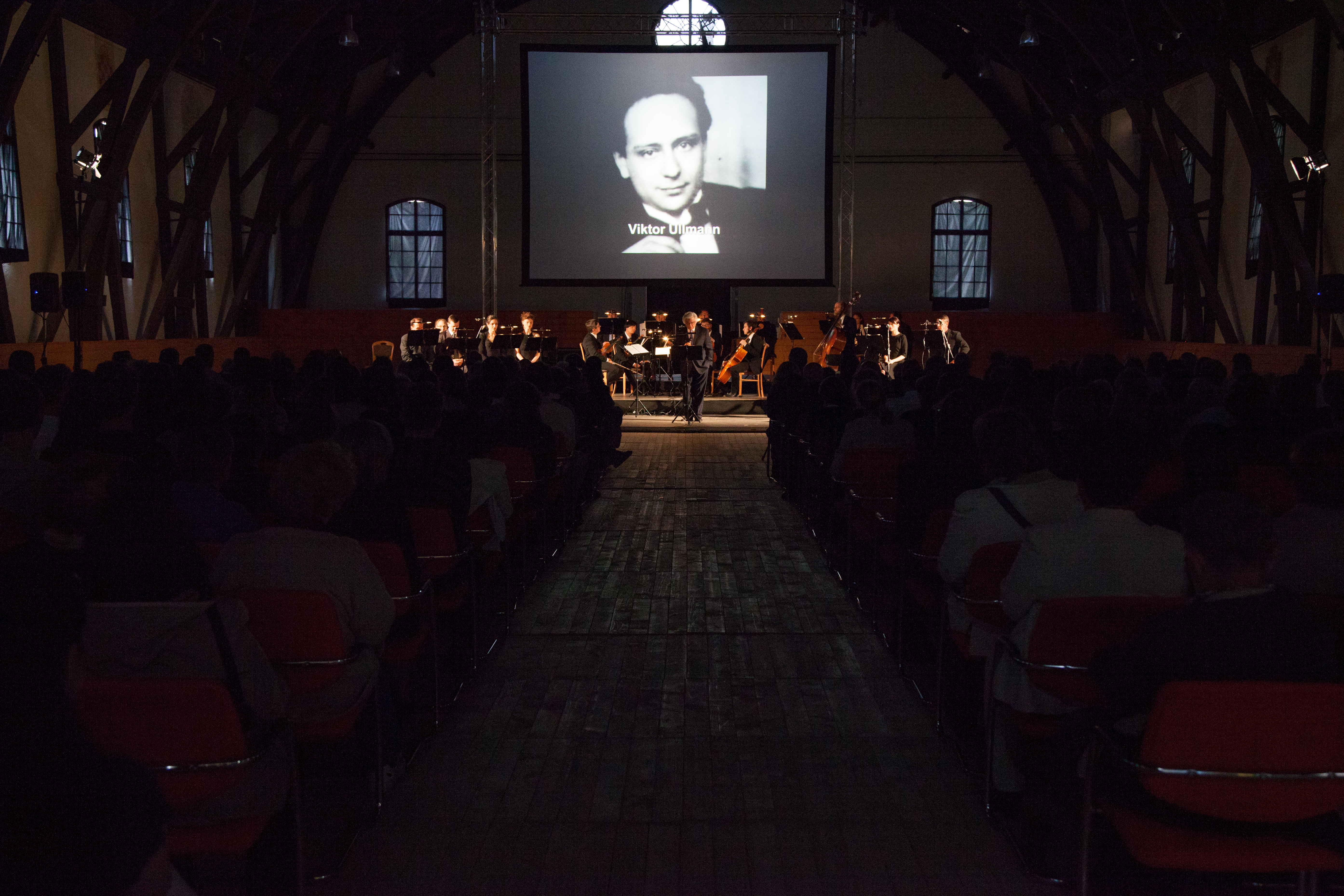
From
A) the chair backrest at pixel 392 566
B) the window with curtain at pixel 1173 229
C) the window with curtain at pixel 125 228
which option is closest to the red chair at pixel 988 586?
the chair backrest at pixel 392 566

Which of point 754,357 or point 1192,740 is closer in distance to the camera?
point 1192,740

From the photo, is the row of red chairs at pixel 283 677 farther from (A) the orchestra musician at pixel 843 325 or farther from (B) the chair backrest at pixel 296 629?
(A) the orchestra musician at pixel 843 325

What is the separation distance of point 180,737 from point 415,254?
19.9 m

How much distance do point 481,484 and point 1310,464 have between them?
3163 mm

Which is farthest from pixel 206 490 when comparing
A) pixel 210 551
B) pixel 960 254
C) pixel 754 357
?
pixel 960 254

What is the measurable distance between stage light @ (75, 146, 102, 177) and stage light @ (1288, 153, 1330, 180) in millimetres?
13151

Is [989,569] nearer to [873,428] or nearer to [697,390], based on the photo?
[873,428]

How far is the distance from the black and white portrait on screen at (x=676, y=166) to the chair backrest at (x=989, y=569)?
11.7 meters

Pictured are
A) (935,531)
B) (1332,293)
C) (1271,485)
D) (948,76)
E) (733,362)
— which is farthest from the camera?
(948,76)

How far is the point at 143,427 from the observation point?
4977 millimetres

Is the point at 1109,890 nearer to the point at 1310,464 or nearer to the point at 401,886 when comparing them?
the point at 1310,464

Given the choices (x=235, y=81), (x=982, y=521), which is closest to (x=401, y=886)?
(x=982, y=521)

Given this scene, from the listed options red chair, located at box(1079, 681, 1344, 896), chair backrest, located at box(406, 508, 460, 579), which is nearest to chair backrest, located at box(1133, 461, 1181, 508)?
red chair, located at box(1079, 681, 1344, 896)

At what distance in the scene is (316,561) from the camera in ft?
9.20
